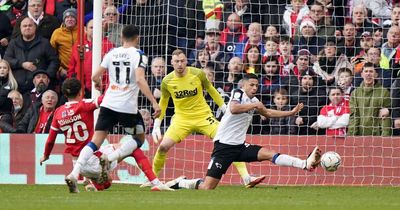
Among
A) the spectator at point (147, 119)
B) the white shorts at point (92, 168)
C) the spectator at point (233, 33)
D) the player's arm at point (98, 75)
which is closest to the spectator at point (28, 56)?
the spectator at point (147, 119)

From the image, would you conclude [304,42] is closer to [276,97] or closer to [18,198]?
[276,97]

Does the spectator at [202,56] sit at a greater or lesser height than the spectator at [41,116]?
greater

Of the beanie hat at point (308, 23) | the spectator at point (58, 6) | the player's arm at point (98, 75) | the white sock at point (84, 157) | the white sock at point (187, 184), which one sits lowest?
the white sock at point (187, 184)

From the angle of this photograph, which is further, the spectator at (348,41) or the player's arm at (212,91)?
the spectator at (348,41)

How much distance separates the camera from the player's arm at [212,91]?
56.6ft

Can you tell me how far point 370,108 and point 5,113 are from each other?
6.14m

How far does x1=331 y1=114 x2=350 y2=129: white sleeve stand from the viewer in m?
18.5

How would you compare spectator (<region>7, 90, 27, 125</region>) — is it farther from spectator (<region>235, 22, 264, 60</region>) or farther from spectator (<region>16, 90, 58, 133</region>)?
spectator (<region>235, 22, 264, 60</region>)

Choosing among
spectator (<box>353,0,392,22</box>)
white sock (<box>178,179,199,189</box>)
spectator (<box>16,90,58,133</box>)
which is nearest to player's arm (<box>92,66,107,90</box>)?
white sock (<box>178,179,199,189</box>)

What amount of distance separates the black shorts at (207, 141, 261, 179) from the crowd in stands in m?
2.85

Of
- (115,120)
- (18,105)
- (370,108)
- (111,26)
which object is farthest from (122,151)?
(370,108)

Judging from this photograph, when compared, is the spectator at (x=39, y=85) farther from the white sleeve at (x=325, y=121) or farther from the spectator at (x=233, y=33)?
the white sleeve at (x=325, y=121)

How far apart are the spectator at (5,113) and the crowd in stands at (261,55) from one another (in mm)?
17

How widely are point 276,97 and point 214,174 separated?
3.41 m
